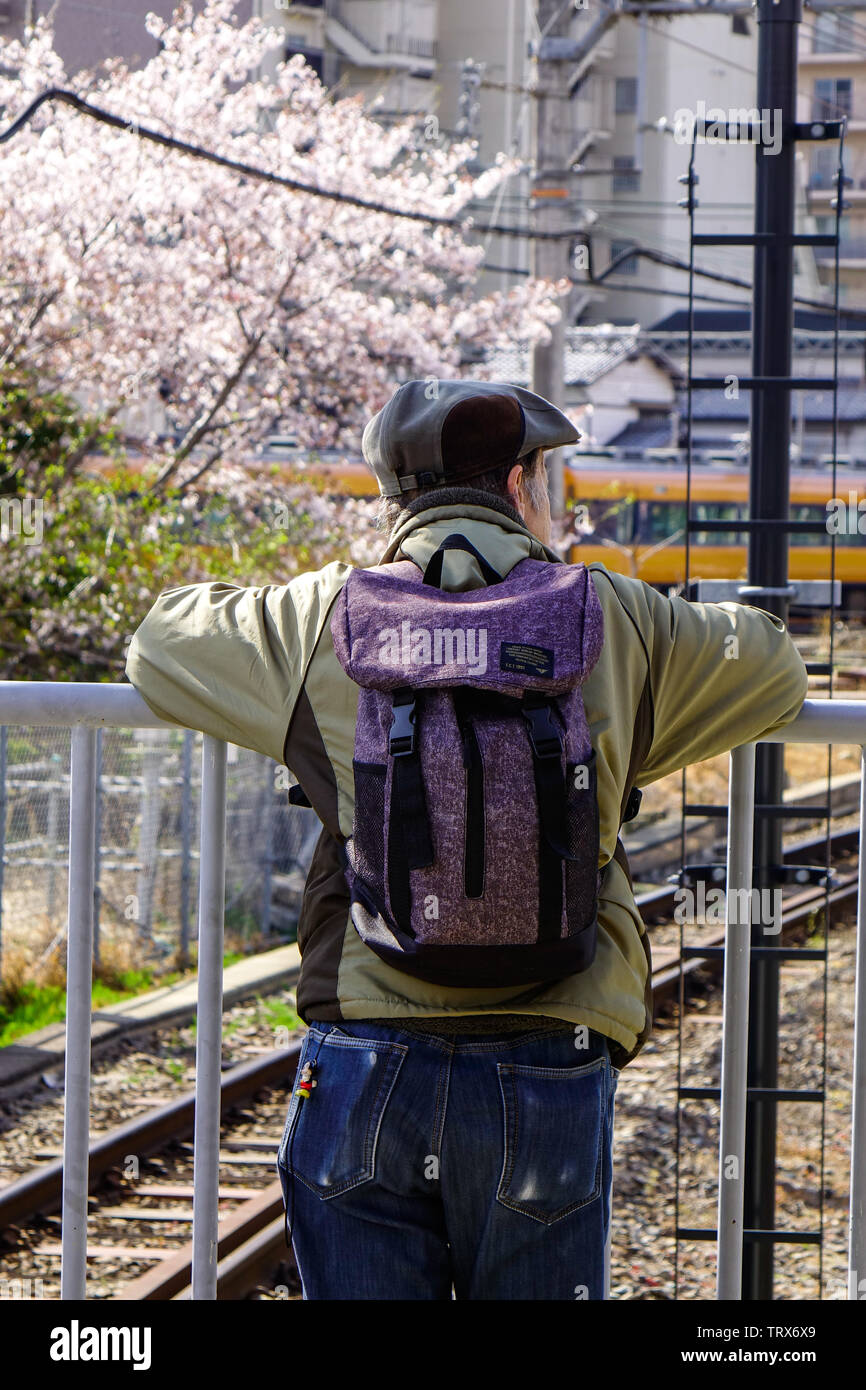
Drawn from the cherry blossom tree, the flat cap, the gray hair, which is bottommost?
the gray hair

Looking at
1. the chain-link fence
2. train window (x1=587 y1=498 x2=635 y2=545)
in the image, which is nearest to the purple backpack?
the chain-link fence

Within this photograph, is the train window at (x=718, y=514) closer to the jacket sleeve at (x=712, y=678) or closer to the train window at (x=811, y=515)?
the train window at (x=811, y=515)

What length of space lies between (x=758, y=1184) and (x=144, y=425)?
9.88 meters

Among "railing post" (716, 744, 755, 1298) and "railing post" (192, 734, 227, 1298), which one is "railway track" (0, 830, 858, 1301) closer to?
"railing post" (716, 744, 755, 1298)

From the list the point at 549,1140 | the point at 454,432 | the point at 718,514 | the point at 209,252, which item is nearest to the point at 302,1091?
the point at 549,1140

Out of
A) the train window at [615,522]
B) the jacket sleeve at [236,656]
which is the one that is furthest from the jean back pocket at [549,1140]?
the train window at [615,522]

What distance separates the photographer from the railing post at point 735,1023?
2.09 metres

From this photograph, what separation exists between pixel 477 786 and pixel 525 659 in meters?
0.15

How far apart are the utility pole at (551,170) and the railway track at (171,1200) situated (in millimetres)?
5439

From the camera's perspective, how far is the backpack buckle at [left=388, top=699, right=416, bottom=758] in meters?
1.56

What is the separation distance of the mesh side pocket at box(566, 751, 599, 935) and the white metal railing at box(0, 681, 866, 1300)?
20.6 inches

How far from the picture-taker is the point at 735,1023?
83.5 inches

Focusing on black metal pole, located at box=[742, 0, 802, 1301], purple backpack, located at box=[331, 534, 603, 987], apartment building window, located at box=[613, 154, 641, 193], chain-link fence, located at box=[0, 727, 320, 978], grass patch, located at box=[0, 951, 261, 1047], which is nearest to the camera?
purple backpack, located at box=[331, 534, 603, 987]

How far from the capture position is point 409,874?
158 cm
